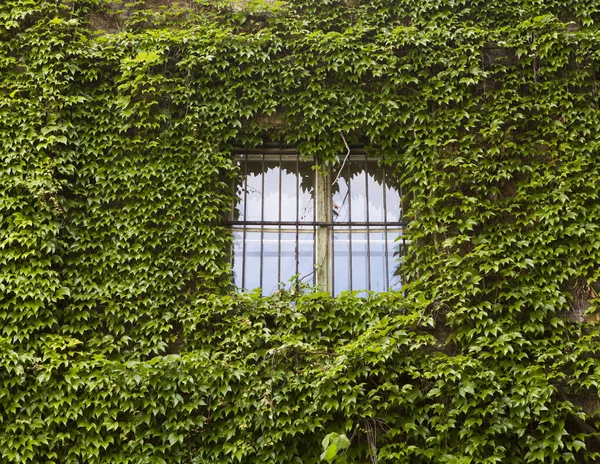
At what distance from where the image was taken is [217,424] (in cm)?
638

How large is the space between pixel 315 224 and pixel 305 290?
30.5 inches

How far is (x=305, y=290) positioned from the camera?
23.2 feet

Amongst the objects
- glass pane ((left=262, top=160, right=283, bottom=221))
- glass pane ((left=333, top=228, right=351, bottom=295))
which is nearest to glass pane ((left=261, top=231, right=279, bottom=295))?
glass pane ((left=262, top=160, right=283, bottom=221))

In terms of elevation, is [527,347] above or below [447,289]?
below

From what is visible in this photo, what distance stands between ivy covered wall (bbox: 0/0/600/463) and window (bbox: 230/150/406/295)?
285mm

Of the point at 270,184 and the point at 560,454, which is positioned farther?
the point at 270,184

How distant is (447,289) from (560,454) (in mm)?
1730

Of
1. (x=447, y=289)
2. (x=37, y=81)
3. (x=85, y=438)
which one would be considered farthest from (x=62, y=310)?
(x=447, y=289)

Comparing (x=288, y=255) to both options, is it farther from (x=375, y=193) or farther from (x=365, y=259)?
(x=375, y=193)

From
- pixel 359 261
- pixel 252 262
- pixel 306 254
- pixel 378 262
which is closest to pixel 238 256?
pixel 252 262

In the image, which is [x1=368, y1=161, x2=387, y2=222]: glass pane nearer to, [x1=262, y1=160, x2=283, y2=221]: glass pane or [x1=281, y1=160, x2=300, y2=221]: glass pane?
[x1=281, y1=160, x2=300, y2=221]: glass pane

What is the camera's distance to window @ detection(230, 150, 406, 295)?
7309 mm

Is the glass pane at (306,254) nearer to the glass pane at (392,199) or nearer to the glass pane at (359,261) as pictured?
the glass pane at (359,261)

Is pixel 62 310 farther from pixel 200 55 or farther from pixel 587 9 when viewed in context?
pixel 587 9
